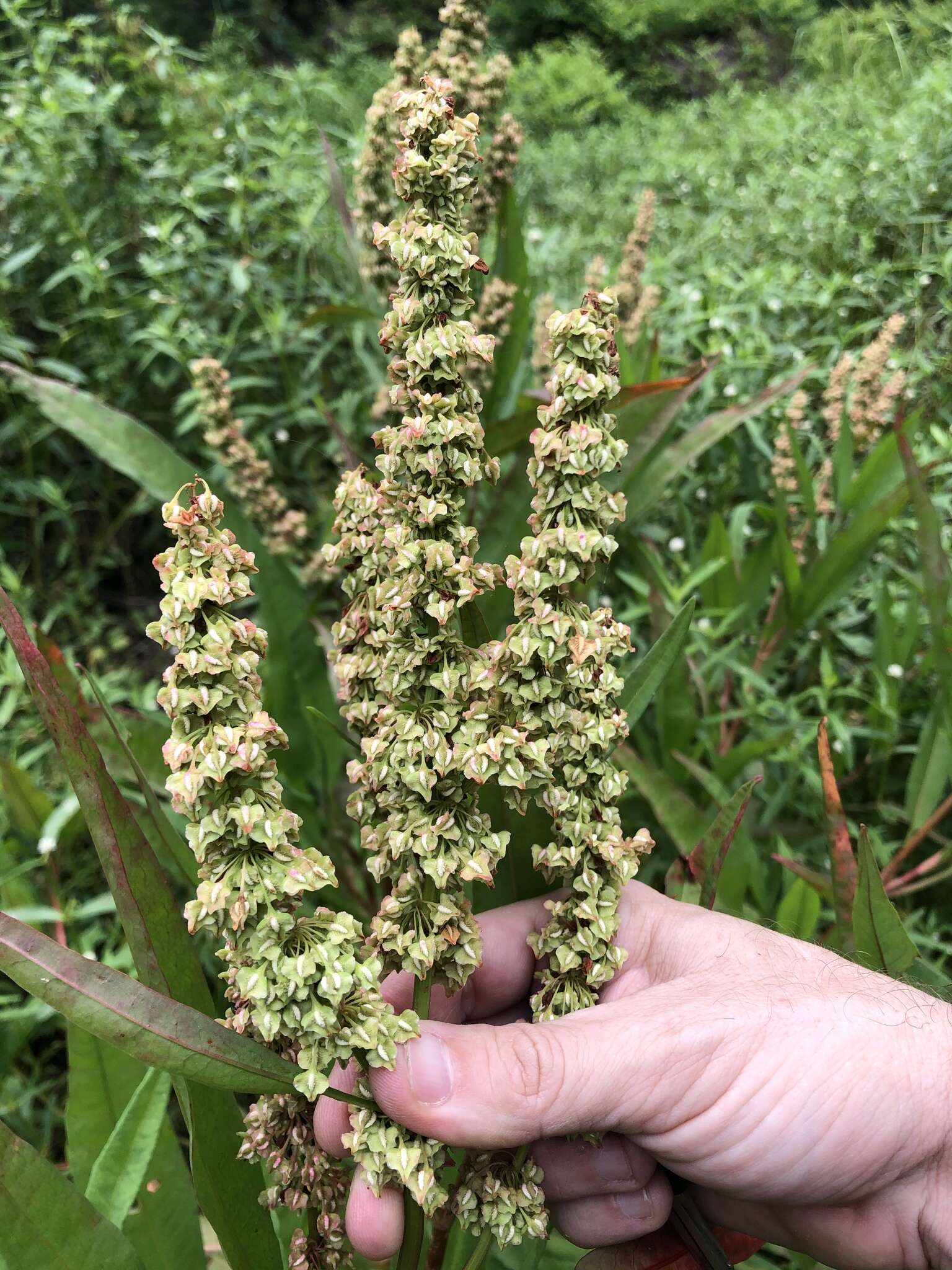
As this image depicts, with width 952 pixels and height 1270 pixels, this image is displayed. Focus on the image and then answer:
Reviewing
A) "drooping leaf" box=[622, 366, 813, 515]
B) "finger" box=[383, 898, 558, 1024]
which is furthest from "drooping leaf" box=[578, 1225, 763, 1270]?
"drooping leaf" box=[622, 366, 813, 515]

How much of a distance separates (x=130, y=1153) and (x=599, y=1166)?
54cm

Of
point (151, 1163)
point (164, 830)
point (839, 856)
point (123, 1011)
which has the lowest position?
point (151, 1163)

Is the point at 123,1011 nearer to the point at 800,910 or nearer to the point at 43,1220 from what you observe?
the point at 43,1220

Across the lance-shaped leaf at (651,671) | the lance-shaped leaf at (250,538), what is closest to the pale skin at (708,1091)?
the lance-shaped leaf at (651,671)

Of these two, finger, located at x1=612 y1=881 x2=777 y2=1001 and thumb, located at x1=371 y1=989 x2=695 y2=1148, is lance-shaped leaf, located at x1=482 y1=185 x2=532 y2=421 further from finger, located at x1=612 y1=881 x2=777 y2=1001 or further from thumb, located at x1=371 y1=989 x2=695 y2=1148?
thumb, located at x1=371 y1=989 x2=695 y2=1148

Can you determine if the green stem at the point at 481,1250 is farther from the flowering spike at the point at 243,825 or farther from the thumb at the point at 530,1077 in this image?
the flowering spike at the point at 243,825

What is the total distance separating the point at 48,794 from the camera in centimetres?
222

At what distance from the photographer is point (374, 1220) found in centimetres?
82

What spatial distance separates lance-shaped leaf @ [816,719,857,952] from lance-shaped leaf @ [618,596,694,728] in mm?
216

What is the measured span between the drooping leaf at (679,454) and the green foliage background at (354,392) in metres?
0.06

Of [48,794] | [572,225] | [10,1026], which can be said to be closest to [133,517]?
[48,794]

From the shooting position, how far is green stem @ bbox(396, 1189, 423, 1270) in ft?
2.64

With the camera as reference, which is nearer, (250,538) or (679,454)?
(250,538)

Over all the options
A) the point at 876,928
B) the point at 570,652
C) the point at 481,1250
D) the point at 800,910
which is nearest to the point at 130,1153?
the point at 481,1250
